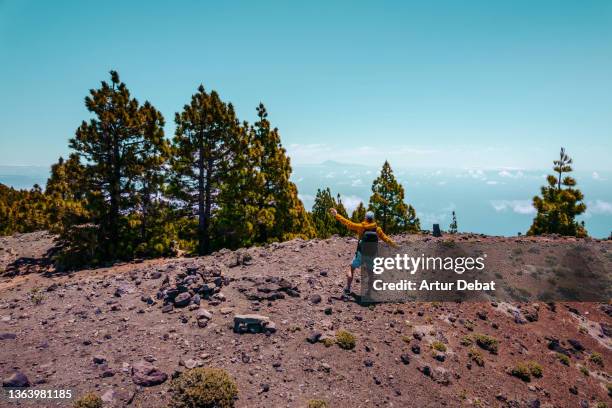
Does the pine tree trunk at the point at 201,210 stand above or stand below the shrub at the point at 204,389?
above

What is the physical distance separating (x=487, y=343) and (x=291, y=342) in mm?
7501

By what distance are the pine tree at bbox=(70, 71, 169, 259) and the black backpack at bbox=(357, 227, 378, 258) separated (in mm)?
19718

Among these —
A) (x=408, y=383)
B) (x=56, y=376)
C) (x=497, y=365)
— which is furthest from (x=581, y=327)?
(x=56, y=376)

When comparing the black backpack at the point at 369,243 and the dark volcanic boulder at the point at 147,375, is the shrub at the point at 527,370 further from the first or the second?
the dark volcanic boulder at the point at 147,375

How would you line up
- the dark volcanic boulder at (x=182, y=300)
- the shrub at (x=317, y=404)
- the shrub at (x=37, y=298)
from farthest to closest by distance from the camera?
the shrub at (x=37, y=298), the dark volcanic boulder at (x=182, y=300), the shrub at (x=317, y=404)

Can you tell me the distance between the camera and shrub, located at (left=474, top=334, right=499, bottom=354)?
11.8 meters

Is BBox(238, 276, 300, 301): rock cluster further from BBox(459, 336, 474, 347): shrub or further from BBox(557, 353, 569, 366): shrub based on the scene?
BBox(557, 353, 569, 366): shrub

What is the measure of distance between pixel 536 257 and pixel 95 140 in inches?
1238

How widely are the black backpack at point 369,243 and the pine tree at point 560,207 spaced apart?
37.1 meters

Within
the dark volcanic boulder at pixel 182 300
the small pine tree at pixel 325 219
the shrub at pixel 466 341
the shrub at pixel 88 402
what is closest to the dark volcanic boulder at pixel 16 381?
the shrub at pixel 88 402

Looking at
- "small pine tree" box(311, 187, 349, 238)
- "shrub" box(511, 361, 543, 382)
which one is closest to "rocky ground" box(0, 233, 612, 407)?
"shrub" box(511, 361, 543, 382)

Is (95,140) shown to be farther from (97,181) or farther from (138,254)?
(138,254)

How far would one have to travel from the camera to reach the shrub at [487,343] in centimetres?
1179

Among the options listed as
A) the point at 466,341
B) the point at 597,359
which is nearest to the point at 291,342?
the point at 466,341
